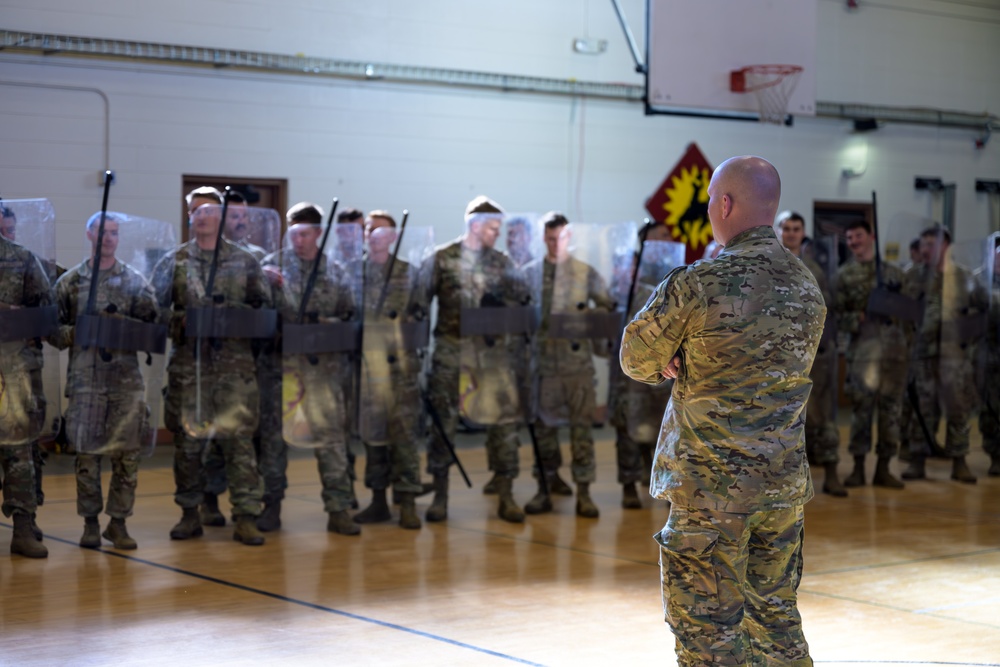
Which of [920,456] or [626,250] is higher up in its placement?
[626,250]

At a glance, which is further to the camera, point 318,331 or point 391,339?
point 391,339

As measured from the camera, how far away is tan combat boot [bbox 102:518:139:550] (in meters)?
5.63

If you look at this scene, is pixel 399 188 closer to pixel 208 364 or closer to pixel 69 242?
pixel 69 242

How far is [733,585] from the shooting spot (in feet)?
9.45

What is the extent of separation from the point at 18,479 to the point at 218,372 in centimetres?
100

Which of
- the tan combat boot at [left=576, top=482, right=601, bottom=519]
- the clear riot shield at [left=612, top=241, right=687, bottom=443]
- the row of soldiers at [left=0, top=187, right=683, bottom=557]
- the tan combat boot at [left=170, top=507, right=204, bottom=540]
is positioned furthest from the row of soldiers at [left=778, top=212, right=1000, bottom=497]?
the tan combat boot at [left=170, top=507, right=204, bottom=540]

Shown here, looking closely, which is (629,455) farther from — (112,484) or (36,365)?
(36,365)

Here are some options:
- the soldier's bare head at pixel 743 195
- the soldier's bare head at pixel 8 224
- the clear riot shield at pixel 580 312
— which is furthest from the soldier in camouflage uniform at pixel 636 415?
the soldier's bare head at pixel 743 195

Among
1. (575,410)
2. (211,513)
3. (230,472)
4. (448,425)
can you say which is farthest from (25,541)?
(575,410)

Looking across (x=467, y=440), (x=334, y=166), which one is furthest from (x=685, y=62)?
(x=467, y=440)

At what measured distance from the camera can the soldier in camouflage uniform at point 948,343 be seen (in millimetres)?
7914

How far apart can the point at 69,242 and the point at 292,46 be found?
7.24ft

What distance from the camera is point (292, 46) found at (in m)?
9.03

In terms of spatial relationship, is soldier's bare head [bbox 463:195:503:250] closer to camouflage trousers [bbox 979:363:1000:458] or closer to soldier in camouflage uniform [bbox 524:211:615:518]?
soldier in camouflage uniform [bbox 524:211:615:518]
